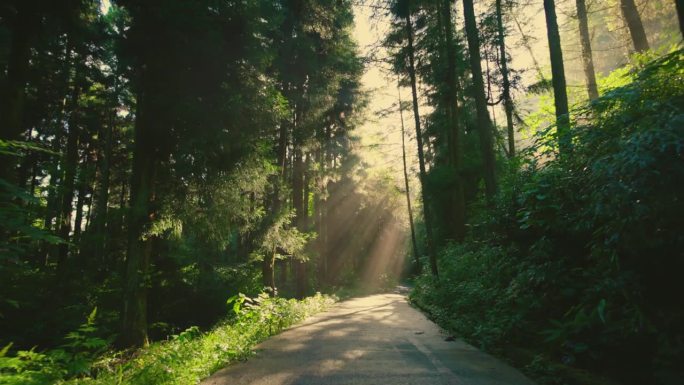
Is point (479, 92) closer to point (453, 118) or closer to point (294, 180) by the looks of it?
point (453, 118)

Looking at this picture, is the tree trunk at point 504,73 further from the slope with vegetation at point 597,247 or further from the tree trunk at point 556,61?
the slope with vegetation at point 597,247

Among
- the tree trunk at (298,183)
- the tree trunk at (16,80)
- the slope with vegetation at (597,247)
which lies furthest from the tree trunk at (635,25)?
the tree trunk at (16,80)

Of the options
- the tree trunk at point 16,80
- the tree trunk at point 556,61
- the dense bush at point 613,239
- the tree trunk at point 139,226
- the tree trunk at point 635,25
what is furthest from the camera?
the tree trunk at point 635,25

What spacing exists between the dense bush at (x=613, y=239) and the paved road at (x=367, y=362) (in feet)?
2.70

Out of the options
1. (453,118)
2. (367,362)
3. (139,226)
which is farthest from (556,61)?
(139,226)

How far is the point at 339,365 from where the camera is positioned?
532 centimetres

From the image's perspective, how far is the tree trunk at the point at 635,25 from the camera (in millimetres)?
12562

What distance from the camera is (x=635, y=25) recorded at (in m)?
12.7

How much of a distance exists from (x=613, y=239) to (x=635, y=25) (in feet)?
46.1

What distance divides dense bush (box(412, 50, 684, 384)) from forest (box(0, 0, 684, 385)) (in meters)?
0.03

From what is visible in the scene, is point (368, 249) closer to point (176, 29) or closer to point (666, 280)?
point (176, 29)

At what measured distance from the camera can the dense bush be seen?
10.2 feet

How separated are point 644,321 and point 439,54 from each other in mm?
16658

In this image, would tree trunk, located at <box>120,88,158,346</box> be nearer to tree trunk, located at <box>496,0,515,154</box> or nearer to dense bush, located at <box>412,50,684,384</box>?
dense bush, located at <box>412,50,684,384</box>
